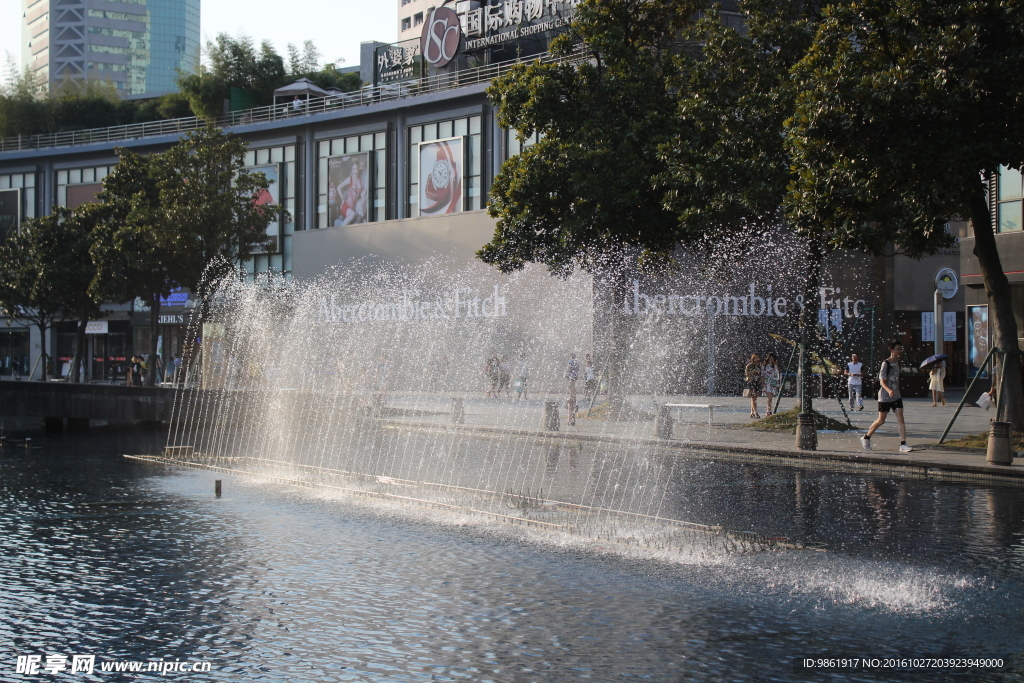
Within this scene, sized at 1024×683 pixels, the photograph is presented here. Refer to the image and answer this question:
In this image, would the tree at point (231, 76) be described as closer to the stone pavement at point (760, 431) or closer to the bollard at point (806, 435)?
the stone pavement at point (760, 431)

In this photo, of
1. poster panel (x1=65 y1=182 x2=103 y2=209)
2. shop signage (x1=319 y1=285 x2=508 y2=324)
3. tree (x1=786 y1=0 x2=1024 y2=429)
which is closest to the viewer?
tree (x1=786 y1=0 x2=1024 y2=429)

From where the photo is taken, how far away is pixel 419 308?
45312mm

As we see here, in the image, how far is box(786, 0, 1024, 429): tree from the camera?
45.4ft

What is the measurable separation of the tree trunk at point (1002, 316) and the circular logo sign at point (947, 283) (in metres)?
23.0

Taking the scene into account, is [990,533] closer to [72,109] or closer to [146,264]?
[146,264]

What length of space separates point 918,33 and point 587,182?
9252mm

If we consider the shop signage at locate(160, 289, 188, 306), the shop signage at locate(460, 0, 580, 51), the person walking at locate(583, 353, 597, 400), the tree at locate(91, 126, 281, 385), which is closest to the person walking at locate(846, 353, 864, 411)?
the person walking at locate(583, 353, 597, 400)

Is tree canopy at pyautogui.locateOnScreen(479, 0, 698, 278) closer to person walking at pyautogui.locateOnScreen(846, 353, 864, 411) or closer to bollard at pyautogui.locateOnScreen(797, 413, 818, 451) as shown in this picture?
bollard at pyautogui.locateOnScreen(797, 413, 818, 451)

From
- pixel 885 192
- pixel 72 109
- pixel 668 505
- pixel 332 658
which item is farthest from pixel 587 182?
pixel 72 109

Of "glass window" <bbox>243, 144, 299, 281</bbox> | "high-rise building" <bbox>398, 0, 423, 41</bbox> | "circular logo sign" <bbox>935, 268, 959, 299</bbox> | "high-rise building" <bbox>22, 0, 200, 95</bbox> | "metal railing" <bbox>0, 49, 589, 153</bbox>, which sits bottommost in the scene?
"circular logo sign" <bbox>935, 268, 959, 299</bbox>

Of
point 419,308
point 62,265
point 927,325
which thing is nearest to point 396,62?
point 419,308

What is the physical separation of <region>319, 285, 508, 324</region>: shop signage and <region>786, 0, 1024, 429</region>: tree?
25.1 meters

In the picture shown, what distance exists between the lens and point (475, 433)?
22703 mm

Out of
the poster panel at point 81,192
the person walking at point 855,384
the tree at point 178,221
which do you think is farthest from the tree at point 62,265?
the person walking at point 855,384
